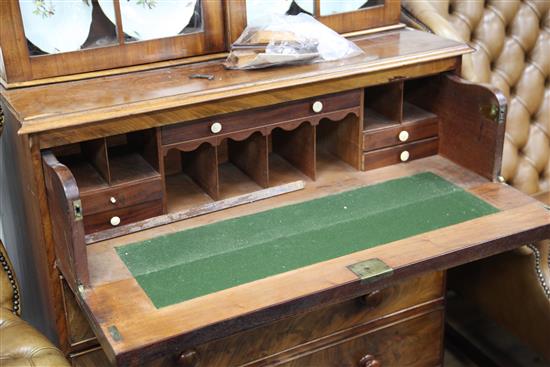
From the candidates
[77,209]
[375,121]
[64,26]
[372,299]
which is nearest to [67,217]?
[77,209]

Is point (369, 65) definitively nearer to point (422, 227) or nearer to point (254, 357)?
point (422, 227)

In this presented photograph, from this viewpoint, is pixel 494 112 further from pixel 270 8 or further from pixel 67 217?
pixel 67 217

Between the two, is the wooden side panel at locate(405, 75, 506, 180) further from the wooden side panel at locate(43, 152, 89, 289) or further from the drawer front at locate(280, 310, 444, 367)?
the wooden side panel at locate(43, 152, 89, 289)

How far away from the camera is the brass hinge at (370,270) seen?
1554mm

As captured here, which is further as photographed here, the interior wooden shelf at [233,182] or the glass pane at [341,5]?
the glass pane at [341,5]

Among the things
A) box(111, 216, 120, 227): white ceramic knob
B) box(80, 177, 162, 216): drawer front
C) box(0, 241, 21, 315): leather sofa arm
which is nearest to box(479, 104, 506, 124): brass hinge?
box(80, 177, 162, 216): drawer front

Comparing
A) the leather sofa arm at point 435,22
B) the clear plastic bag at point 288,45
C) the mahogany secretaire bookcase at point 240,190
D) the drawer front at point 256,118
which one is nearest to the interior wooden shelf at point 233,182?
the mahogany secretaire bookcase at point 240,190

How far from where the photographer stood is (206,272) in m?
1.61

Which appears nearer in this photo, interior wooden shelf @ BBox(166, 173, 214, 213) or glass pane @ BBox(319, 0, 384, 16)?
interior wooden shelf @ BBox(166, 173, 214, 213)

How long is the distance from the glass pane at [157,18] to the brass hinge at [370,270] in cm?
74

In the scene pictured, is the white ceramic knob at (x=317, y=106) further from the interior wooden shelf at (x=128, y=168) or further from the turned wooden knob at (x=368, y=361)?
the turned wooden knob at (x=368, y=361)

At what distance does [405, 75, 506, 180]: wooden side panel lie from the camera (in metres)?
1.91

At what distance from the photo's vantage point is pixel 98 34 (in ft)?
6.04

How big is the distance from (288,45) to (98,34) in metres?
0.45
